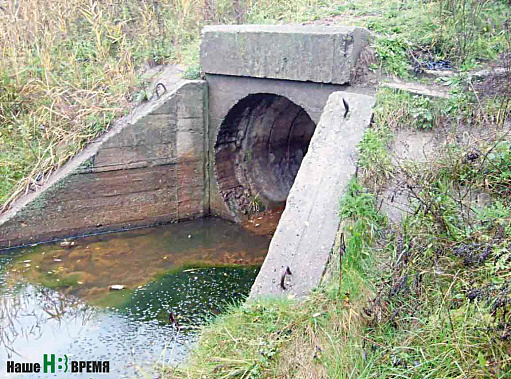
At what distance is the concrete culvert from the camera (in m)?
7.68

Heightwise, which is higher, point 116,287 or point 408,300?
point 408,300

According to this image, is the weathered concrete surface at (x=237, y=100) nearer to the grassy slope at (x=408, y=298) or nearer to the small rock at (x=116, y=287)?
the grassy slope at (x=408, y=298)

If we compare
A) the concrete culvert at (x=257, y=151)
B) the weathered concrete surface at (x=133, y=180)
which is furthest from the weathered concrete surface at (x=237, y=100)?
the weathered concrete surface at (x=133, y=180)

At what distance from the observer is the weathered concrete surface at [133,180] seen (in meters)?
6.65

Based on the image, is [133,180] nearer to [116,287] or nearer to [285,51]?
[116,287]

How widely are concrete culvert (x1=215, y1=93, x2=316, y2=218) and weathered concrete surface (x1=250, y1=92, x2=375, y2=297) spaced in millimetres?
2265

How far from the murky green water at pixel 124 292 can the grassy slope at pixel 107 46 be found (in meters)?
1.22

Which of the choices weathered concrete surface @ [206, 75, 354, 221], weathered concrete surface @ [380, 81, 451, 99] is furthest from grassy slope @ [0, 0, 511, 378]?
weathered concrete surface @ [206, 75, 354, 221]

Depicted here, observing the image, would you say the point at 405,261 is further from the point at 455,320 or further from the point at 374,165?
the point at 374,165

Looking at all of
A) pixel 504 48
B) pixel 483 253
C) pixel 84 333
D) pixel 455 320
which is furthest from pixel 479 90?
pixel 84 333

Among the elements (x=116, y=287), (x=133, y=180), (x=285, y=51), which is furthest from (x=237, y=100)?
(x=116, y=287)

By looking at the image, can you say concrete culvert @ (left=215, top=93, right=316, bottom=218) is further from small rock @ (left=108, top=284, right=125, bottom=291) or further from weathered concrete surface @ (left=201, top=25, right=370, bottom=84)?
small rock @ (left=108, top=284, right=125, bottom=291)

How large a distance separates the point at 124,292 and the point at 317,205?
231 centimetres

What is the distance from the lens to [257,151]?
8172 millimetres
